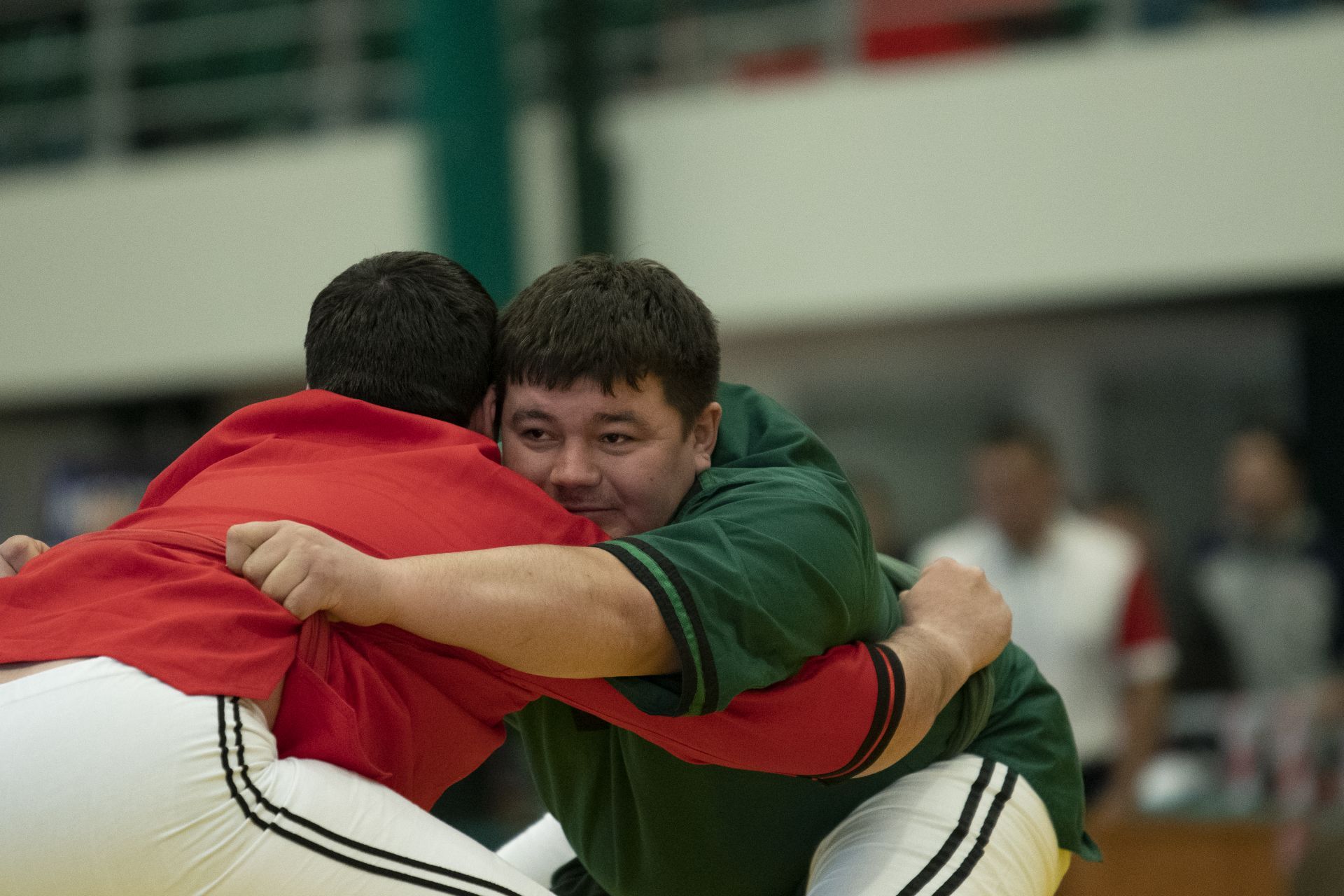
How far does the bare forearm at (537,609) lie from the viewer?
1.79 m

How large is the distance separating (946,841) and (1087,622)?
10.4 feet

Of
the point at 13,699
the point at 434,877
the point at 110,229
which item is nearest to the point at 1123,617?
the point at 434,877

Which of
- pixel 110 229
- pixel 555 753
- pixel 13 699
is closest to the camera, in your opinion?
pixel 13 699

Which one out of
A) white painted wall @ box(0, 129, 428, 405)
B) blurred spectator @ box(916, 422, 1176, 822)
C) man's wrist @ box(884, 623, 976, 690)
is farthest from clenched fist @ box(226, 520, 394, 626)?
white painted wall @ box(0, 129, 428, 405)

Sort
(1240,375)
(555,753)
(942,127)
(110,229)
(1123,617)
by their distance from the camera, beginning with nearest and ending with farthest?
(555,753) → (1123,617) → (942,127) → (1240,375) → (110,229)

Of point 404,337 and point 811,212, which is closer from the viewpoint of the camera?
point 404,337

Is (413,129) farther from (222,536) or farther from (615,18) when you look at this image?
(222,536)

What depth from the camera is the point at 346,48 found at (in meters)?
10.9

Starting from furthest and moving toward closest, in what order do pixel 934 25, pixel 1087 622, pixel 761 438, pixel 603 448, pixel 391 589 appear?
pixel 934 25, pixel 1087 622, pixel 761 438, pixel 603 448, pixel 391 589

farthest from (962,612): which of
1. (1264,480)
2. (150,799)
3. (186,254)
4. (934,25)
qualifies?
(186,254)

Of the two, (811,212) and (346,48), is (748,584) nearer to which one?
(811,212)

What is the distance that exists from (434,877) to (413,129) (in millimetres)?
8518

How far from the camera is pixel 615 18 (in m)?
10.2

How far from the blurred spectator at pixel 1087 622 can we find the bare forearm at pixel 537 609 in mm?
3675
